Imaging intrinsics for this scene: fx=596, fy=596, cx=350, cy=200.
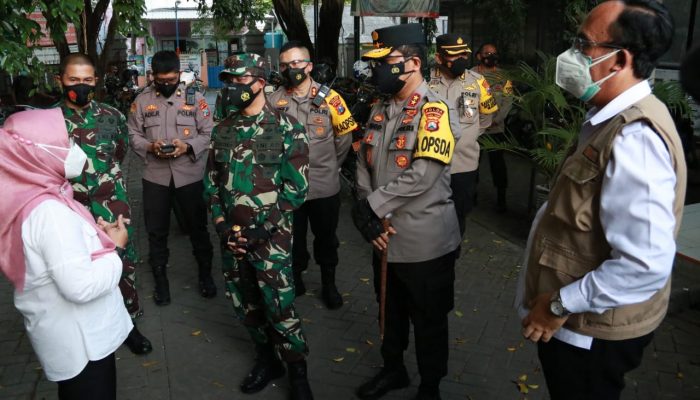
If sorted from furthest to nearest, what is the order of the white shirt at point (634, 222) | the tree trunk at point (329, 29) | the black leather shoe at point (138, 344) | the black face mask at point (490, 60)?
1. the tree trunk at point (329, 29)
2. the black face mask at point (490, 60)
3. the black leather shoe at point (138, 344)
4. the white shirt at point (634, 222)

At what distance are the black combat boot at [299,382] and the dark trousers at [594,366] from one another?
174 cm

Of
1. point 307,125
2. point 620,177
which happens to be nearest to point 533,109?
point 307,125

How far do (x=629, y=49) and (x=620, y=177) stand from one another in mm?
458

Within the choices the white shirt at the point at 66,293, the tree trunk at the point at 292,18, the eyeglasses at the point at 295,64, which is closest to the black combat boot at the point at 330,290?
the eyeglasses at the point at 295,64

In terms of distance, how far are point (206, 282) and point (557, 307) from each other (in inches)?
149

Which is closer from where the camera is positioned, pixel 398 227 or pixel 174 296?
pixel 398 227

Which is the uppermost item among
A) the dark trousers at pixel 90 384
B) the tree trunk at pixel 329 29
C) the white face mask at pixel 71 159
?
the tree trunk at pixel 329 29

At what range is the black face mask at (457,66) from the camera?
5625 millimetres

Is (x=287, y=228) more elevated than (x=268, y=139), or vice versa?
(x=268, y=139)

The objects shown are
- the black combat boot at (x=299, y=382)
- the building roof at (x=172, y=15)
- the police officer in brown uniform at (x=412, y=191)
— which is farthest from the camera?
the building roof at (x=172, y=15)

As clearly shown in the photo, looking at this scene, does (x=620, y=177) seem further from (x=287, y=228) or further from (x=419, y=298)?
(x=287, y=228)

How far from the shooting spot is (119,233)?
2.57 metres

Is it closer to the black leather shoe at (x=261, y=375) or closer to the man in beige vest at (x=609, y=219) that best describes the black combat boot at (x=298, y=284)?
the black leather shoe at (x=261, y=375)

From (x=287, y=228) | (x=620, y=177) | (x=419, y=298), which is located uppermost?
(x=620, y=177)
